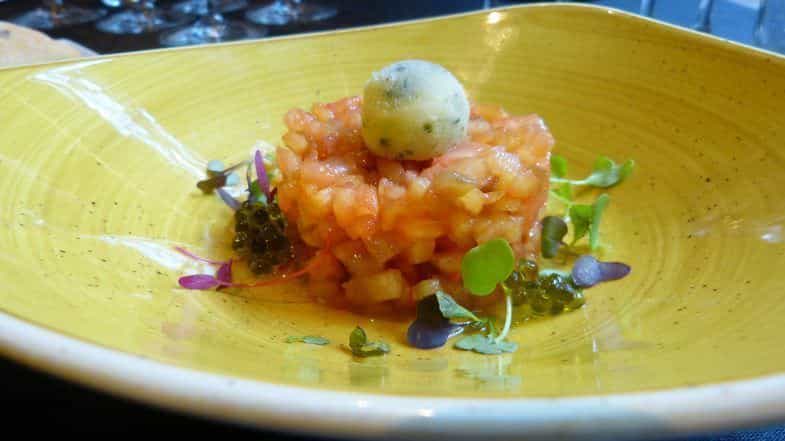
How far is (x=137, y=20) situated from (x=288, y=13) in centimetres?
74

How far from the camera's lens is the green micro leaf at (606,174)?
1.83m

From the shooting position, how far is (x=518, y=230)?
4.73ft

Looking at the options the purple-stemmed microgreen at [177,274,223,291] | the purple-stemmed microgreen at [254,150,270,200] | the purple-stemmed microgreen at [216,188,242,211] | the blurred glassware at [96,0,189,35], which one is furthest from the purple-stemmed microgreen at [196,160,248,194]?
the blurred glassware at [96,0,189,35]

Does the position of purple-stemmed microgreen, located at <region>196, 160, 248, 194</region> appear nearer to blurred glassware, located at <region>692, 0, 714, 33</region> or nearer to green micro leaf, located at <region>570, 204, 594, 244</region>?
green micro leaf, located at <region>570, 204, 594, 244</region>

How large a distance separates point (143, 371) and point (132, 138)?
106cm

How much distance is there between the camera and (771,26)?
303cm

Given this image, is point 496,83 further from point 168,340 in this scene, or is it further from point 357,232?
point 168,340

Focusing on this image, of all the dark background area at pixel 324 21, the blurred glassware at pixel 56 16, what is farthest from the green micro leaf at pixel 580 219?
the blurred glassware at pixel 56 16


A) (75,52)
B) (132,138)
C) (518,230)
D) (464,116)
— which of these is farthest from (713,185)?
(75,52)

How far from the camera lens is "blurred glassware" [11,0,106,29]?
3473mm

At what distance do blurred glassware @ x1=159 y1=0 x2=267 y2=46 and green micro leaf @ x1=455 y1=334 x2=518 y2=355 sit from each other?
2463 millimetres

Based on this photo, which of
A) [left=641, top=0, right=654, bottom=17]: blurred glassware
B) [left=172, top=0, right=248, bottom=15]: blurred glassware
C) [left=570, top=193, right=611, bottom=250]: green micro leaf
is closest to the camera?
[left=570, top=193, right=611, bottom=250]: green micro leaf

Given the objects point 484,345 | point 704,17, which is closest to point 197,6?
point 704,17

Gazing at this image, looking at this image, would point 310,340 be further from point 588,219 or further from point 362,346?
point 588,219
